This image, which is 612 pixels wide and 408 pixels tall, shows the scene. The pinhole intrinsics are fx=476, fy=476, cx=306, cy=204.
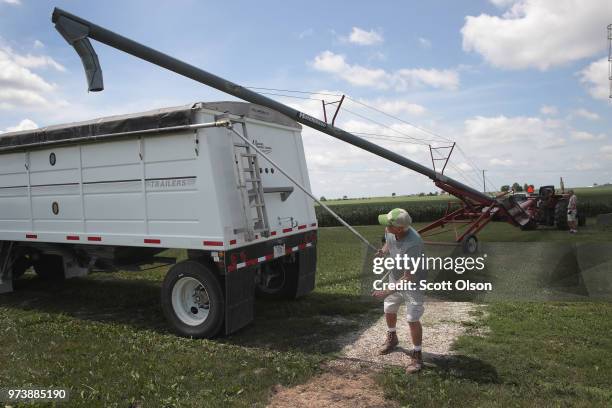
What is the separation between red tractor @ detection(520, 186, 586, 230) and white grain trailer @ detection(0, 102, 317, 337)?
1392 centimetres

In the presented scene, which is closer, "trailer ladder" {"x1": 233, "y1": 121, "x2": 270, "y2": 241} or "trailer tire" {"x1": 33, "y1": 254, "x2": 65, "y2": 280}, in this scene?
"trailer ladder" {"x1": 233, "y1": 121, "x2": 270, "y2": 241}

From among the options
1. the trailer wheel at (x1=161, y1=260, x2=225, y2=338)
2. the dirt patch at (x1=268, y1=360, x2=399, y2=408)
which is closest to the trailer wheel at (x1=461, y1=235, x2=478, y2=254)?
the trailer wheel at (x1=161, y1=260, x2=225, y2=338)

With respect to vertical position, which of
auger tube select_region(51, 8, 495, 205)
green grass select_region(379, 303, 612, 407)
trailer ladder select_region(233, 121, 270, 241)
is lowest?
green grass select_region(379, 303, 612, 407)

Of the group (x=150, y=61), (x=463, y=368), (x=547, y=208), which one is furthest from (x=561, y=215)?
(x=150, y=61)

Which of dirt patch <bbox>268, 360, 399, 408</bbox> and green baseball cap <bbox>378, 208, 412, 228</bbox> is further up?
green baseball cap <bbox>378, 208, 412, 228</bbox>

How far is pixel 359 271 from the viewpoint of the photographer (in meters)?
10.9

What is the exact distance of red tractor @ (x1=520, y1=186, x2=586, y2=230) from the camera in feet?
62.1

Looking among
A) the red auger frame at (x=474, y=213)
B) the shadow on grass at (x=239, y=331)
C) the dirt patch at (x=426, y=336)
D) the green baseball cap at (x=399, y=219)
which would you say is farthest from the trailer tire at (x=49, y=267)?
the red auger frame at (x=474, y=213)

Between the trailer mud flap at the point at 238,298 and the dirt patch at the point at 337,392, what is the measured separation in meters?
1.59

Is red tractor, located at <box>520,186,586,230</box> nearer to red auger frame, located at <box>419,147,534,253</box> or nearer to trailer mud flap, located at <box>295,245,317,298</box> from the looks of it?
red auger frame, located at <box>419,147,534,253</box>

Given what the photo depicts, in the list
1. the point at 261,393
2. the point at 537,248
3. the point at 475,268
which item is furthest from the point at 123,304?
the point at 537,248

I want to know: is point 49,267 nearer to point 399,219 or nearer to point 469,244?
point 399,219

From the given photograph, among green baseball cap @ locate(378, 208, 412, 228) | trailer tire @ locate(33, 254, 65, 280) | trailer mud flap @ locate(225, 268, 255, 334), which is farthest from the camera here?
trailer tire @ locate(33, 254, 65, 280)

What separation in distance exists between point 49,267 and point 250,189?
21.7ft
